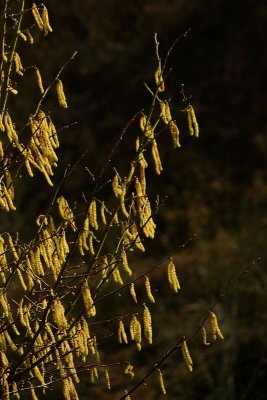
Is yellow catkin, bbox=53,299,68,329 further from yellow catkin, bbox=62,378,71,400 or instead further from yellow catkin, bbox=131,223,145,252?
yellow catkin, bbox=131,223,145,252

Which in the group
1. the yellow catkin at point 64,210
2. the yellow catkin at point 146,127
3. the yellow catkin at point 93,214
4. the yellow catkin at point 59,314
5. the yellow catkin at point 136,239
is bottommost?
the yellow catkin at point 59,314

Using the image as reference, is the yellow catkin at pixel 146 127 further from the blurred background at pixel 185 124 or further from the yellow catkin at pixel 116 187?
the blurred background at pixel 185 124

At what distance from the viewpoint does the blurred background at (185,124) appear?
41.2 ft

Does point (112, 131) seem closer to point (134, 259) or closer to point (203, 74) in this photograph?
point (203, 74)

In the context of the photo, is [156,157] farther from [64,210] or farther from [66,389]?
[66,389]

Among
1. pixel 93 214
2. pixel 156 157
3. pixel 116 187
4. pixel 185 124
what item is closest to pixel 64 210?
pixel 93 214

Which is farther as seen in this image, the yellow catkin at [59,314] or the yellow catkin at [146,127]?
the yellow catkin at [146,127]

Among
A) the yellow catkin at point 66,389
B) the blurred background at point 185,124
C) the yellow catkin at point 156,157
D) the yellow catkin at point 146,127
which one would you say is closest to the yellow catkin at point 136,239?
the yellow catkin at point 156,157

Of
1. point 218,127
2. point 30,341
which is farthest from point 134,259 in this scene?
point 30,341

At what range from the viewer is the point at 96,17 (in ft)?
65.1

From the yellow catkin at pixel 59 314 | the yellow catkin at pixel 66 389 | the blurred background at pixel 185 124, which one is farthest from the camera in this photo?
the blurred background at pixel 185 124

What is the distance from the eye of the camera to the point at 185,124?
56.8 ft

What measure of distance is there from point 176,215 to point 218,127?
2237 millimetres

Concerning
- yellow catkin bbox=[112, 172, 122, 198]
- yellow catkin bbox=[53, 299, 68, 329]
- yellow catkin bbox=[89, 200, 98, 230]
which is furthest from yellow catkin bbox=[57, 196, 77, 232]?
yellow catkin bbox=[53, 299, 68, 329]
